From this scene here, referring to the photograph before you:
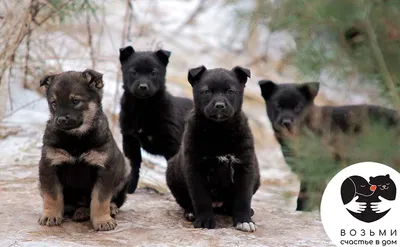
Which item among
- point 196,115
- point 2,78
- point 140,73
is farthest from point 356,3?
point 2,78

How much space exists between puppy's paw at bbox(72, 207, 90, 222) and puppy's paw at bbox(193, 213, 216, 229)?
0.92 metres

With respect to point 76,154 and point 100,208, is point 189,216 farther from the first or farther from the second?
point 76,154

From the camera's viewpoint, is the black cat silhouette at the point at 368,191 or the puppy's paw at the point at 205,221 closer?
the black cat silhouette at the point at 368,191

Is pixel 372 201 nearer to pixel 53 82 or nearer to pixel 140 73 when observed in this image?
pixel 53 82

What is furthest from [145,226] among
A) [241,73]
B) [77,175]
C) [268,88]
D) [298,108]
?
[268,88]

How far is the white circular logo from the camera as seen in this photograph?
2.50 m

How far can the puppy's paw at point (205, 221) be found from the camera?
5.27m

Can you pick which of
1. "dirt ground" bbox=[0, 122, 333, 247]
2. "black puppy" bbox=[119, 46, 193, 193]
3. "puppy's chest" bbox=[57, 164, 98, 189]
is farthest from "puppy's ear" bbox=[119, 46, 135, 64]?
"puppy's chest" bbox=[57, 164, 98, 189]

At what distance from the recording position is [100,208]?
5.07 metres

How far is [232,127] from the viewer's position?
18.3 feet

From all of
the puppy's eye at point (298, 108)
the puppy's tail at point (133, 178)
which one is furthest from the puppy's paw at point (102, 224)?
the puppy's eye at point (298, 108)

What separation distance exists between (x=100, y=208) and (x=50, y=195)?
0.41 meters

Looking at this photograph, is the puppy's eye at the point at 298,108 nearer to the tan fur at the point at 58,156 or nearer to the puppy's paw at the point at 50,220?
the tan fur at the point at 58,156

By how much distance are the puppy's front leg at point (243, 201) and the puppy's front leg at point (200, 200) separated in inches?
8.3
